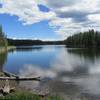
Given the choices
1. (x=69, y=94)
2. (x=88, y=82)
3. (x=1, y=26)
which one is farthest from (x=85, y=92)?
(x=1, y=26)

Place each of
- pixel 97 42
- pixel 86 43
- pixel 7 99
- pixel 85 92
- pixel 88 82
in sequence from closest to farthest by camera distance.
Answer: pixel 7 99 < pixel 85 92 < pixel 88 82 < pixel 97 42 < pixel 86 43

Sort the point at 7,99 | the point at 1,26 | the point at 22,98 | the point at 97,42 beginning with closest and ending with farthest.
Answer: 1. the point at 22,98
2. the point at 7,99
3. the point at 1,26
4. the point at 97,42

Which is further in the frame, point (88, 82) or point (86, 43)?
point (86, 43)

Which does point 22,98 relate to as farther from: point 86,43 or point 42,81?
point 86,43

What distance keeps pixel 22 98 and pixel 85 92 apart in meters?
12.5

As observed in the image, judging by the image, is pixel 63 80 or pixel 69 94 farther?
pixel 63 80

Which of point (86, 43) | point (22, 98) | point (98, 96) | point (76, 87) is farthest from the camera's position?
point (86, 43)

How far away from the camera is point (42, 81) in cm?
3856

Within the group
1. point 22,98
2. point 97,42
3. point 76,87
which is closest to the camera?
point 22,98

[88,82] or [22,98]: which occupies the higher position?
[22,98]

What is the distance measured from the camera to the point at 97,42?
176875 millimetres

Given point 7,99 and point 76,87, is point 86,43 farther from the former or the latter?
point 7,99

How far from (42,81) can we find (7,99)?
18427 millimetres

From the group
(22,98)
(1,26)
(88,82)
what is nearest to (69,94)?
(88,82)
